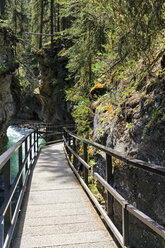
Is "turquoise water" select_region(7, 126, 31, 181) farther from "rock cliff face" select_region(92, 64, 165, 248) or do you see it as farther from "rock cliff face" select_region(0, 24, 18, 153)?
"rock cliff face" select_region(92, 64, 165, 248)

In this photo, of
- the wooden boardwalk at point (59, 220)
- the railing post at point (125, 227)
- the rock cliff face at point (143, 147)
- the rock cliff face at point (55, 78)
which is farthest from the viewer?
the rock cliff face at point (55, 78)

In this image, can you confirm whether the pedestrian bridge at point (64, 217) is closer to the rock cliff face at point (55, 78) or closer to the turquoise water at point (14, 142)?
the turquoise water at point (14, 142)

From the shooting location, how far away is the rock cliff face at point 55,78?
22.2 metres

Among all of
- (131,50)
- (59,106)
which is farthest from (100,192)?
(59,106)

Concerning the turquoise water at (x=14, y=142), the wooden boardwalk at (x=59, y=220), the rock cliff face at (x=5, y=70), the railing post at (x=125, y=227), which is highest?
the rock cliff face at (x=5, y=70)

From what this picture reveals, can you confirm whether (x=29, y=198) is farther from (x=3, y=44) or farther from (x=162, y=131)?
(x=3, y=44)

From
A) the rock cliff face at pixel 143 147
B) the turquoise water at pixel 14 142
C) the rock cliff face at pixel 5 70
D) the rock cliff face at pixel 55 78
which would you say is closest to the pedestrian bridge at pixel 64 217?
the rock cliff face at pixel 143 147

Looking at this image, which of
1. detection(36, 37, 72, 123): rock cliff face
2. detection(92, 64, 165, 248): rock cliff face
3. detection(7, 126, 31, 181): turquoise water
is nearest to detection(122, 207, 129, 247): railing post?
detection(92, 64, 165, 248): rock cliff face

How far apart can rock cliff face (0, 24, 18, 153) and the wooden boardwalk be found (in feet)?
29.3

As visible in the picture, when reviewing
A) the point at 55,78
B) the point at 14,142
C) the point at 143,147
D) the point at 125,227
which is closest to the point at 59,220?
the point at 125,227

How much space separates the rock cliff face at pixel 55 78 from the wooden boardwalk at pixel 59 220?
17.5m

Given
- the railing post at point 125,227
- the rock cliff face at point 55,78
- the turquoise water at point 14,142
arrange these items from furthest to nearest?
the rock cliff face at point 55,78 → the turquoise water at point 14,142 → the railing post at point 125,227

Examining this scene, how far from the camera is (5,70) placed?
481 inches

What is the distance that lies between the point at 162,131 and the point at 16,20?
1832cm
